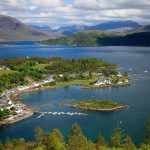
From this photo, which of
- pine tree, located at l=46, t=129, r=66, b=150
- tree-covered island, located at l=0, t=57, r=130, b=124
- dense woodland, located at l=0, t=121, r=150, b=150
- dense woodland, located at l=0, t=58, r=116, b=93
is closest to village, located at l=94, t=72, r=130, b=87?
tree-covered island, located at l=0, t=57, r=130, b=124

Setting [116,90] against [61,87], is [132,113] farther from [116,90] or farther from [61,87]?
[61,87]

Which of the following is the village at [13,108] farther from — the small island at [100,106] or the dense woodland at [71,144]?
the dense woodland at [71,144]

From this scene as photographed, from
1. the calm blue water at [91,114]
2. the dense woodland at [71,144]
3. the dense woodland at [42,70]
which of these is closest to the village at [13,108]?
the calm blue water at [91,114]

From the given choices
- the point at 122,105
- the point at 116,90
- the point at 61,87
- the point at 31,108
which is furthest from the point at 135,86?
the point at 31,108

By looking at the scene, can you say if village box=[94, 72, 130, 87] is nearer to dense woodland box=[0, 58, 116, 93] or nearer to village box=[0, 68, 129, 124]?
village box=[0, 68, 129, 124]

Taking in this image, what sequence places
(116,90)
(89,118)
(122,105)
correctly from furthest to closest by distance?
(116,90) < (122,105) < (89,118)

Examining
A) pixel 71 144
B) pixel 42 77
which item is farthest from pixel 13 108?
pixel 42 77
